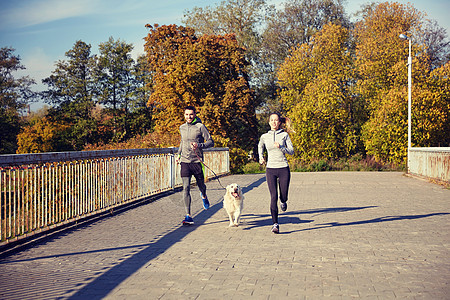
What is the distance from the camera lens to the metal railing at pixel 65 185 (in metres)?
7.28

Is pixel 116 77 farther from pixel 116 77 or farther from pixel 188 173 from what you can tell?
pixel 188 173

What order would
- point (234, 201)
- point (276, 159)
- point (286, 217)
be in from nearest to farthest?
point (276, 159) < point (234, 201) < point (286, 217)

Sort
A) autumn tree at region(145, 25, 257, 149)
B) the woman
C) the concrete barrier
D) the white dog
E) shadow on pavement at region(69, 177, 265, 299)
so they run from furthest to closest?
autumn tree at region(145, 25, 257, 149) → the concrete barrier → the white dog → the woman → shadow on pavement at region(69, 177, 265, 299)

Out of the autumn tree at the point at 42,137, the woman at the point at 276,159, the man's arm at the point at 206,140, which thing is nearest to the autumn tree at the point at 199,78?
the autumn tree at the point at 42,137

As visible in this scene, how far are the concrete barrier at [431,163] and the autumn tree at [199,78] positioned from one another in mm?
17602

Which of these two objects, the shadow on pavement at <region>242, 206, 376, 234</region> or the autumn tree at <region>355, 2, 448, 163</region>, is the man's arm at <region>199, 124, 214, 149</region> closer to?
the shadow on pavement at <region>242, 206, 376, 234</region>

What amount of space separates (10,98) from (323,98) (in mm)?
44166

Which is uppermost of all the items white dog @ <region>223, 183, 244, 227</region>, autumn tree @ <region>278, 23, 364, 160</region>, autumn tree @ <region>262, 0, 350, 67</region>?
autumn tree @ <region>262, 0, 350, 67</region>

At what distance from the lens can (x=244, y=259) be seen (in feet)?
21.4

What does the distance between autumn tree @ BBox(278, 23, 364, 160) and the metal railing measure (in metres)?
25.7

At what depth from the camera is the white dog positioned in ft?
29.5

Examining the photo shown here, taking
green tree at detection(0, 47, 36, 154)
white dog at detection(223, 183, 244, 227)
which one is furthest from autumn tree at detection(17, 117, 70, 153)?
white dog at detection(223, 183, 244, 227)

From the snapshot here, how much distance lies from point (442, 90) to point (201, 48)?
59.1 feet

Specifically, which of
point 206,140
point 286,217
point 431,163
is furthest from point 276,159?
point 431,163
